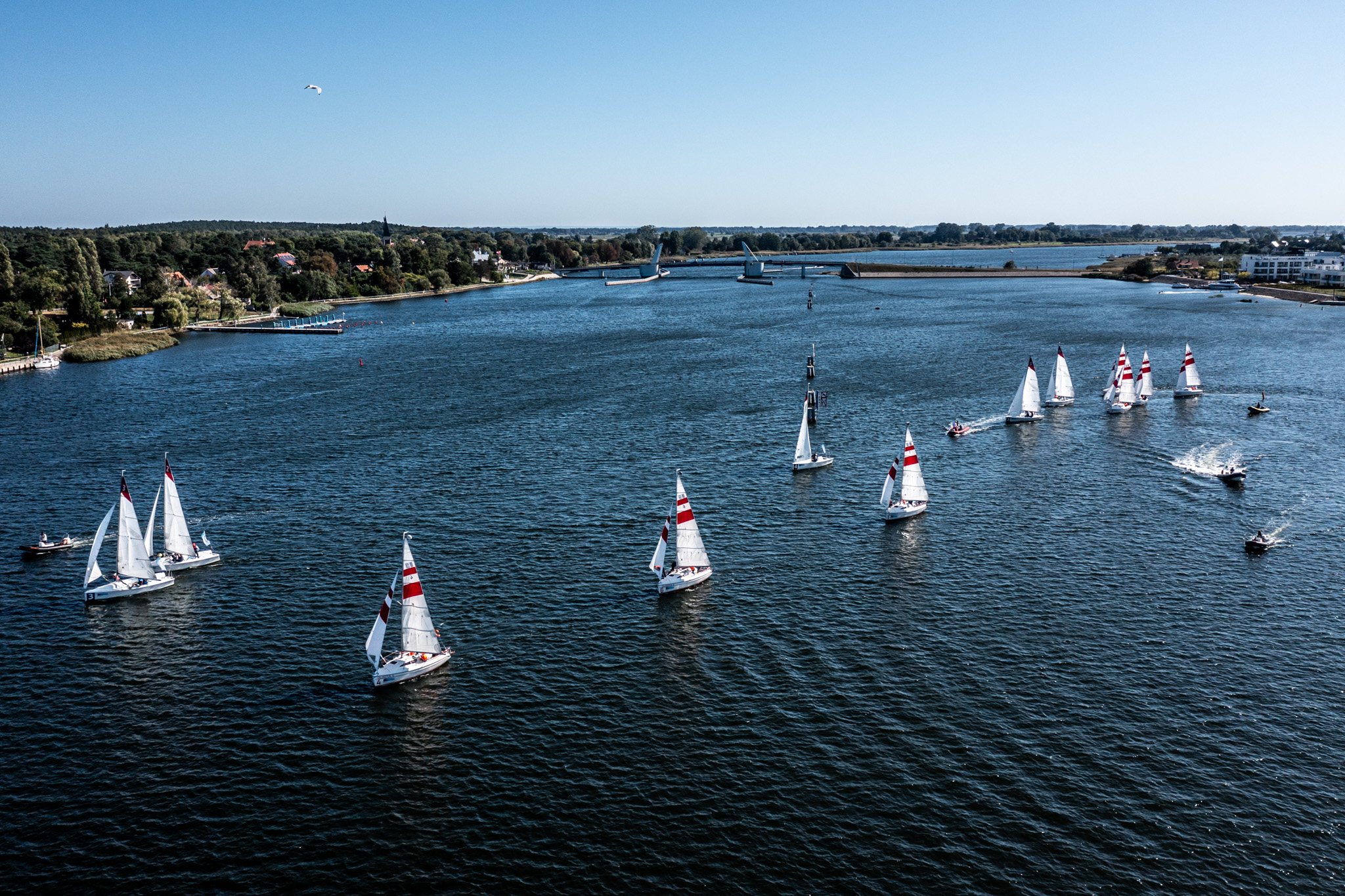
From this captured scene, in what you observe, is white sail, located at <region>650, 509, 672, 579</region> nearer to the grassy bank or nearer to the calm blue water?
the calm blue water

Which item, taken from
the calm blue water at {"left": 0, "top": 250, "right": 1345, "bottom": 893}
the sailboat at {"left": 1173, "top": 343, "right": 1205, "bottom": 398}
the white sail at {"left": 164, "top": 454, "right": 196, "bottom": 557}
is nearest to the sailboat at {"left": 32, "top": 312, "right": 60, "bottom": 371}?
the calm blue water at {"left": 0, "top": 250, "right": 1345, "bottom": 893}

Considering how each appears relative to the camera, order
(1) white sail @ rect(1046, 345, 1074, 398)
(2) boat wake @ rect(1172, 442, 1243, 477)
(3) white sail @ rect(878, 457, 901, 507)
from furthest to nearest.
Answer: (1) white sail @ rect(1046, 345, 1074, 398)
(2) boat wake @ rect(1172, 442, 1243, 477)
(3) white sail @ rect(878, 457, 901, 507)

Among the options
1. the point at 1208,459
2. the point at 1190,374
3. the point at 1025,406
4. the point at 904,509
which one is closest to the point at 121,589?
the point at 904,509

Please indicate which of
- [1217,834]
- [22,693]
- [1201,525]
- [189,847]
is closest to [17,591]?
[22,693]

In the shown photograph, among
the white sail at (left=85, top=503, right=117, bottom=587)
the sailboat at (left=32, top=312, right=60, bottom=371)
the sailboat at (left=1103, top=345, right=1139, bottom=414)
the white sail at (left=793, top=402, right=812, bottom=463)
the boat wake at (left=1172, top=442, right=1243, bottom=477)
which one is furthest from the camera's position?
the sailboat at (left=32, top=312, right=60, bottom=371)

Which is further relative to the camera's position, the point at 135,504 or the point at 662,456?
the point at 662,456

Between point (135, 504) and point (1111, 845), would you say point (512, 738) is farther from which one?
point (135, 504)
